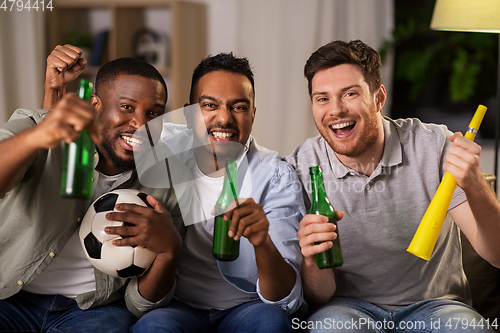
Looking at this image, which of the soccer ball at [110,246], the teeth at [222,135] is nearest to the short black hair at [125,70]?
the teeth at [222,135]

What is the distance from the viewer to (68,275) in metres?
1.15

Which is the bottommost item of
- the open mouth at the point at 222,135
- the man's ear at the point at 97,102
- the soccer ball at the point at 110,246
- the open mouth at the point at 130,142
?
the soccer ball at the point at 110,246

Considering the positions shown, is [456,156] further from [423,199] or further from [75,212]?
[75,212]

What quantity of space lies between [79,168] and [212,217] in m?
0.48

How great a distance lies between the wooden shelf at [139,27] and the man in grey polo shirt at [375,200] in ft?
5.16

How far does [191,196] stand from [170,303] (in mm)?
280

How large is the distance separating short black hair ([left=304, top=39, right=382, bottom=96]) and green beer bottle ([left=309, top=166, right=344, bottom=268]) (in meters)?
0.36

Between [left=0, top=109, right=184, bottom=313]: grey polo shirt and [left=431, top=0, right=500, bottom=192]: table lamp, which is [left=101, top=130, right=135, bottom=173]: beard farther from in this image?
[left=431, top=0, right=500, bottom=192]: table lamp

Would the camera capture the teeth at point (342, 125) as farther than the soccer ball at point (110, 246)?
Yes

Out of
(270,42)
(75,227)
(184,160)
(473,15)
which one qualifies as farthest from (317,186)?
(270,42)

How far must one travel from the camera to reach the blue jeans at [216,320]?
103cm

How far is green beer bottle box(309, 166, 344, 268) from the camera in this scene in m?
1.01

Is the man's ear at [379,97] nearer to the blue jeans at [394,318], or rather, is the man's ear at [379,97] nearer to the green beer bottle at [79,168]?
the blue jeans at [394,318]

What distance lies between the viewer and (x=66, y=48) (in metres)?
1.17
